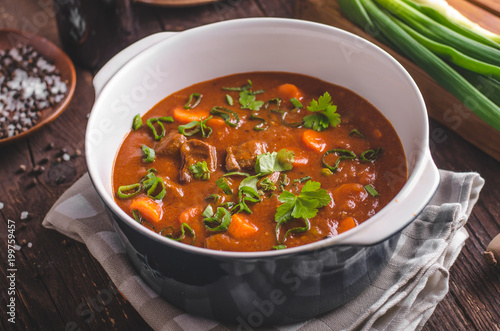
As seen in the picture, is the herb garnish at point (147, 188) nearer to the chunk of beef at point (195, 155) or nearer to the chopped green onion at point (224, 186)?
the chunk of beef at point (195, 155)

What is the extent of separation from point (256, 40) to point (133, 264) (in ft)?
4.83

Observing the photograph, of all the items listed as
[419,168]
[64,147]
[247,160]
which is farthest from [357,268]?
[64,147]

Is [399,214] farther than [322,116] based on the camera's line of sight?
No

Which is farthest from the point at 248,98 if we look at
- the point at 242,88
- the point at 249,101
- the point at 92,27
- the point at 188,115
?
the point at 92,27

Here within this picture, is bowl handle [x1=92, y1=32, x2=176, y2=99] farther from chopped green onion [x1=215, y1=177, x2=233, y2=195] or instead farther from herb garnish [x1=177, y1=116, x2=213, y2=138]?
chopped green onion [x1=215, y1=177, x2=233, y2=195]

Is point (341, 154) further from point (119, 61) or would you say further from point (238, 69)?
point (119, 61)

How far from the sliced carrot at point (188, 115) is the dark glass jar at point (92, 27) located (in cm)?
121

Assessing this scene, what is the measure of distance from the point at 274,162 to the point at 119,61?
1.03m

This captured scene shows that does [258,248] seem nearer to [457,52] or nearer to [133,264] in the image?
[133,264]

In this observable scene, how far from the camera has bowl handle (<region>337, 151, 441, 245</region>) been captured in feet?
6.73

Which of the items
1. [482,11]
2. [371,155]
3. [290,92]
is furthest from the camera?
[482,11]

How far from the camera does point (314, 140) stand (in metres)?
2.90

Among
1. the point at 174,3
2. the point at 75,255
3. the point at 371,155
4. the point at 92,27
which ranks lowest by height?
the point at 75,255

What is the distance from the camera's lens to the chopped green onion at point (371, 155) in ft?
9.32
